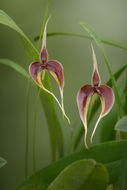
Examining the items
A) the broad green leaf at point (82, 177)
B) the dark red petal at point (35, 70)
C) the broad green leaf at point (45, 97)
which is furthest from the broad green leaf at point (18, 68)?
the broad green leaf at point (82, 177)

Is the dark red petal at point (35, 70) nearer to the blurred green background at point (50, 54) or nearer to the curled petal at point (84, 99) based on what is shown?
the curled petal at point (84, 99)

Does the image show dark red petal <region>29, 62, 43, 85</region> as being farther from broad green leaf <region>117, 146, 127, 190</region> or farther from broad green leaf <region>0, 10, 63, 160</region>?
broad green leaf <region>117, 146, 127, 190</region>

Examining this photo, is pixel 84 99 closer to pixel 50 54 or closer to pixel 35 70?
pixel 35 70

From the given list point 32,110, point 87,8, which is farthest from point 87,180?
point 87,8

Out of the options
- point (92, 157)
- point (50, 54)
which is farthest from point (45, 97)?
point (50, 54)

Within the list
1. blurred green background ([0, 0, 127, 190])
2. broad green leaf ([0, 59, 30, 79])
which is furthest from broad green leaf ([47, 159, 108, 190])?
blurred green background ([0, 0, 127, 190])

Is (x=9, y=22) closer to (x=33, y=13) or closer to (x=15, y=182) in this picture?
(x=33, y=13)

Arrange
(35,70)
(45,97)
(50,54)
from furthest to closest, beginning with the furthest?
1. (50,54)
2. (45,97)
3. (35,70)
